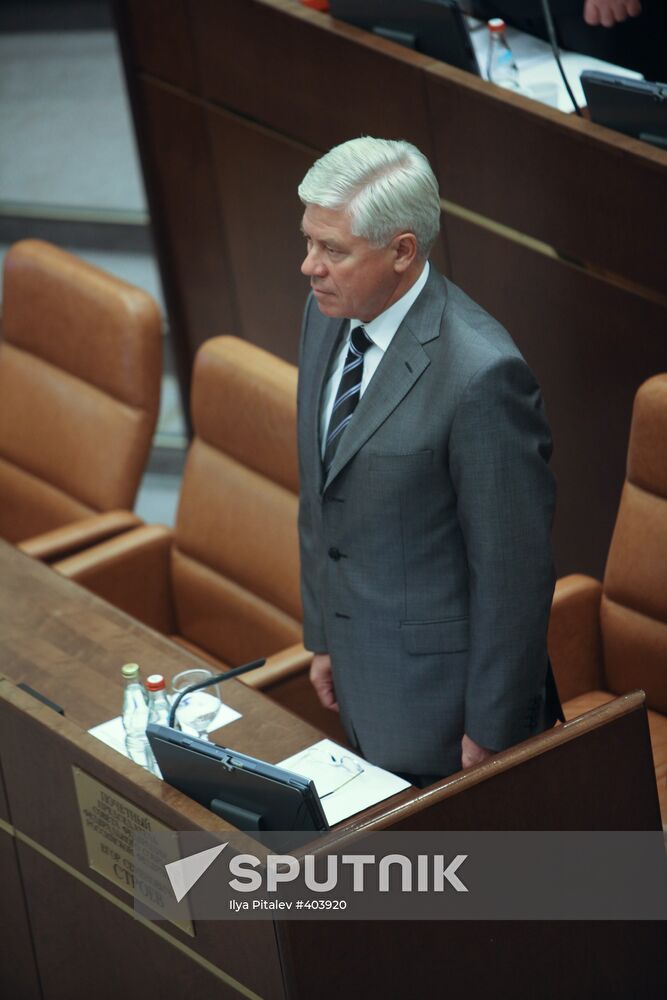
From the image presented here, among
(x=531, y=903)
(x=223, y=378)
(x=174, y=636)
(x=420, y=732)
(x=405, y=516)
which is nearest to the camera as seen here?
(x=531, y=903)

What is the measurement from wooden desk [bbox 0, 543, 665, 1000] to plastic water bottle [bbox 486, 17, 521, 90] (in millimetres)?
1543

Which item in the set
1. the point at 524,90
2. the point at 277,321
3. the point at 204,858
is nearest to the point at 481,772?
the point at 204,858

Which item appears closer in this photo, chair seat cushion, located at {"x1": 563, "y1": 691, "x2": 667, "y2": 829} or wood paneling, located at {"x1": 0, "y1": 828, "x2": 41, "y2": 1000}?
wood paneling, located at {"x1": 0, "y1": 828, "x2": 41, "y2": 1000}

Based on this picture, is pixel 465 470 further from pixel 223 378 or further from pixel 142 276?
pixel 142 276

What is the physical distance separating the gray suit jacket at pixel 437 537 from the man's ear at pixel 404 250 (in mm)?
73

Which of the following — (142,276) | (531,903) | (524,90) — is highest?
(524,90)

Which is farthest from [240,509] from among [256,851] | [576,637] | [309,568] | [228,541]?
[256,851]

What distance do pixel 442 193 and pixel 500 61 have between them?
32 centimetres

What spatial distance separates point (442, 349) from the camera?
2221 millimetres

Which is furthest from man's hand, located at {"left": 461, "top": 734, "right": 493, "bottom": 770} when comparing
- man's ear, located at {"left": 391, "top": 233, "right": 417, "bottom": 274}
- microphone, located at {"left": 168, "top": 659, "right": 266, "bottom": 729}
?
man's ear, located at {"left": 391, "top": 233, "right": 417, "bottom": 274}

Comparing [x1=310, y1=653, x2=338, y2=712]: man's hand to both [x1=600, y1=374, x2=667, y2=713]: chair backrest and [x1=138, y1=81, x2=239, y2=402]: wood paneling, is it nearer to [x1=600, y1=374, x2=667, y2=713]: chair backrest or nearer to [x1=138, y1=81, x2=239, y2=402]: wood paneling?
[x1=600, y1=374, x2=667, y2=713]: chair backrest

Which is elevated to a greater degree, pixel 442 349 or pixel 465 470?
pixel 442 349

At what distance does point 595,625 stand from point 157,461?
2.46 meters

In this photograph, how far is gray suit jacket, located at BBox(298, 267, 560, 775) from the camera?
220cm
